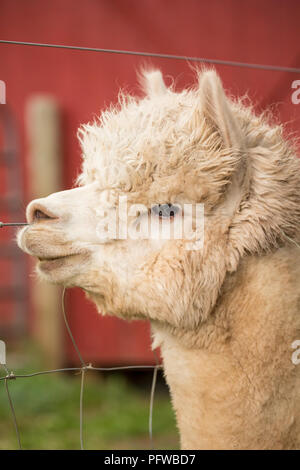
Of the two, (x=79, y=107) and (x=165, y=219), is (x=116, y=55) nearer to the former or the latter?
(x=79, y=107)

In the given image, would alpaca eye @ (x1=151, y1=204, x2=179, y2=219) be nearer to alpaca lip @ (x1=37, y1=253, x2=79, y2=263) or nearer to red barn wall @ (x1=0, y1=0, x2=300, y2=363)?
alpaca lip @ (x1=37, y1=253, x2=79, y2=263)

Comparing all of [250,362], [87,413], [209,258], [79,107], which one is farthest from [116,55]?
[250,362]

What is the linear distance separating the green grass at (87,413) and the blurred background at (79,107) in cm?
1

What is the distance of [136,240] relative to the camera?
1.86 metres

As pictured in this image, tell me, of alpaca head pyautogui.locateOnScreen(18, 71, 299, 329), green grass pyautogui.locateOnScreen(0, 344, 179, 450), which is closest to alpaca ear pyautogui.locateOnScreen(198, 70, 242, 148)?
alpaca head pyautogui.locateOnScreen(18, 71, 299, 329)

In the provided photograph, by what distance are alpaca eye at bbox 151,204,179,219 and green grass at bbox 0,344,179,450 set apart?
273 cm

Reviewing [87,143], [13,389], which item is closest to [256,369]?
[87,143]

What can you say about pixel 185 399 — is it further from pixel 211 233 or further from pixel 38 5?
pixel 38 5

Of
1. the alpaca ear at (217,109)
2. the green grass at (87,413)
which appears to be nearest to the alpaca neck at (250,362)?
the alpaca ear at (217,109)

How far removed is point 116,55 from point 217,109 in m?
3.85

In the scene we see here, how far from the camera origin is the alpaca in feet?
5.93

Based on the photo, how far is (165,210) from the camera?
6.08 feet
